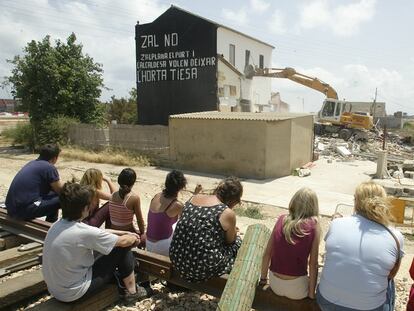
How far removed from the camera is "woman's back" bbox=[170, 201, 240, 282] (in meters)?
3.58

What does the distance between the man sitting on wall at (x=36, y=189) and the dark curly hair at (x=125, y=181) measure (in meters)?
1.44

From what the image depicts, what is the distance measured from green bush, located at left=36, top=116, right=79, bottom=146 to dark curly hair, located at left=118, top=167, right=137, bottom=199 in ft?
59.1

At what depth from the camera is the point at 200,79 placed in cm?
2497

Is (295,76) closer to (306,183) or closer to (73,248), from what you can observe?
(306,183)

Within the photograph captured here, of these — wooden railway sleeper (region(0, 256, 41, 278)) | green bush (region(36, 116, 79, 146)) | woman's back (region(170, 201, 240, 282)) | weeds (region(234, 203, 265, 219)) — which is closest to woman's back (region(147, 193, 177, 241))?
woman's back (region(170, 201, 240, 282))

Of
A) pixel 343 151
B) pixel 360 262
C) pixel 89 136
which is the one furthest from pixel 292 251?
pixel 343 151

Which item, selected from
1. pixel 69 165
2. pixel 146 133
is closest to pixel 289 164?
pixel 146 133

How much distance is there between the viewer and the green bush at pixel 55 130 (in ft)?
70.3

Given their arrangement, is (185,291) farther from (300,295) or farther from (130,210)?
(300,295)

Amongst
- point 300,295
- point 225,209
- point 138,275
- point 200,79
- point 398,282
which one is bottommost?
point 398,282

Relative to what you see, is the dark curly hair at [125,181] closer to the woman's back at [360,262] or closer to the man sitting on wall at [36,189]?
the man sitting on wall at [36,189]

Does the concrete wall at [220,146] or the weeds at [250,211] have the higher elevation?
the concrete wall at [220,146]

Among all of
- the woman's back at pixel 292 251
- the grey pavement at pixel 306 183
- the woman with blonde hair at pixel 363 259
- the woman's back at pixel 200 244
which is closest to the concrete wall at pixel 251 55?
the grey pavement at pixel 306 183

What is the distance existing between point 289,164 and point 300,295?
1334cm
